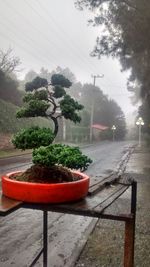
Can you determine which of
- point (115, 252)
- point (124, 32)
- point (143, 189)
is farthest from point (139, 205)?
point (124, 32)

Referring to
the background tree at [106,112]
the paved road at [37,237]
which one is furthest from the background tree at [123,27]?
the background tree at [106,112]

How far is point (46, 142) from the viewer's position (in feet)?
12.8

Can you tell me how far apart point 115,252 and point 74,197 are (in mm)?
2305

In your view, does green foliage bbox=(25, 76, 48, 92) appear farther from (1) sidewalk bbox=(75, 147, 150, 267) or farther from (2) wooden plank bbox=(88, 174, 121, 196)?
(1) sidewalk bbox=(75, 147, 150, 267)

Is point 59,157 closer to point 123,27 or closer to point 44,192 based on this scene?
point 44,192

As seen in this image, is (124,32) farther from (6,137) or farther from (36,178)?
(36,178)

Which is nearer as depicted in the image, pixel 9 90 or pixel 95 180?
pixel 95 180

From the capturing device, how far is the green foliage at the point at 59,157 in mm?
3508

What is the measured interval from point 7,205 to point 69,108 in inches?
62.8

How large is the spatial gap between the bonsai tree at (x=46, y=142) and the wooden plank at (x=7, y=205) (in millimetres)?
328

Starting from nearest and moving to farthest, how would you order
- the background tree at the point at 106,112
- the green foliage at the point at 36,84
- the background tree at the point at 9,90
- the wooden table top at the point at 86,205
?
the wooden table top at the point at 86,205
the green foliage at the point at 36,84
the background tree at the point at 9,90
the background tree at the point at 106,112

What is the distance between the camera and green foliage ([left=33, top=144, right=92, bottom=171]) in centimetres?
351

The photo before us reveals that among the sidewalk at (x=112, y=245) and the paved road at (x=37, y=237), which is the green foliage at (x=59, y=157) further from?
the sidewalk at (x=112, y=245)

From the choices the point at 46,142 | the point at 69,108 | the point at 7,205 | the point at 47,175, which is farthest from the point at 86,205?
the point at 69,108
